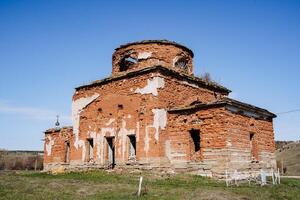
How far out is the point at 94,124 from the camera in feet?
63.6

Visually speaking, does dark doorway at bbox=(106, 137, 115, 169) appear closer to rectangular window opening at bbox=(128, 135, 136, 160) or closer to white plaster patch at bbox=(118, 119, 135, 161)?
white plaster patch at bbox=(118, 119, 135, 161)

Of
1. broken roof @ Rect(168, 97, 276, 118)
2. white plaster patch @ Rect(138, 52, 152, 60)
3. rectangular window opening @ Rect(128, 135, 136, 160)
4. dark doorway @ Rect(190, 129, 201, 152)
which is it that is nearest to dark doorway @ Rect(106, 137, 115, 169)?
rectangular window opening @ Rect(128, 135, 136, 160)

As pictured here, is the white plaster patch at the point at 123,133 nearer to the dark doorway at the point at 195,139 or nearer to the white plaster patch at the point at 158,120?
the white plaster patch at the point at 158,120

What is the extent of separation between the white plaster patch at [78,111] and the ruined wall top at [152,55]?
2.35 metres

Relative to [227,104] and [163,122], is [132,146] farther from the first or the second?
[227,104]

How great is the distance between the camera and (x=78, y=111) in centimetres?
2059

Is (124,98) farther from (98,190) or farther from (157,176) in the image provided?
(98,190)

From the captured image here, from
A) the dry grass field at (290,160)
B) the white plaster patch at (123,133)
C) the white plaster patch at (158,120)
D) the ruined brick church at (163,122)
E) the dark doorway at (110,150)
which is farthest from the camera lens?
the dry grass field at (290,160)

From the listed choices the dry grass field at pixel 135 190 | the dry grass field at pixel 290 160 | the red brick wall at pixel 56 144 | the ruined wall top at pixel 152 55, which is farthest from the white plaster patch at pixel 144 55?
the dry grass field at pixel 290 160

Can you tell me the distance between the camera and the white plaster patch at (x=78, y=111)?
65.0 feet

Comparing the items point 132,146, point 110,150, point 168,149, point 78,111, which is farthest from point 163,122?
point 78,111

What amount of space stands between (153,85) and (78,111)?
6253 millimetres

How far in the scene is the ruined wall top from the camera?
1933cm

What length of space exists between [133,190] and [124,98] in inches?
291
